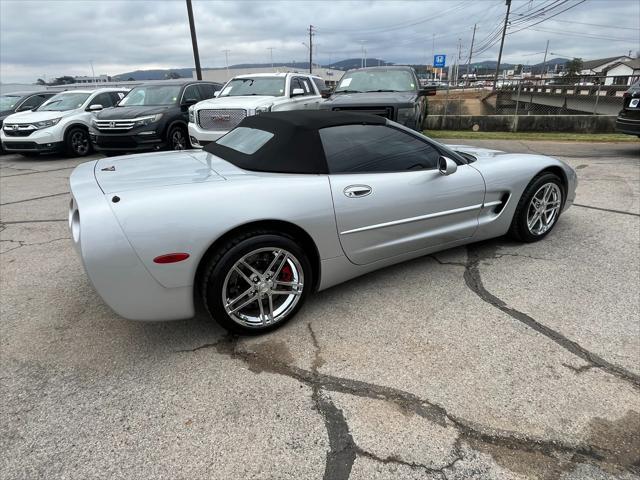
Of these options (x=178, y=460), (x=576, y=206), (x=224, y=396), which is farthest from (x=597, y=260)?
(x=178, y=460)

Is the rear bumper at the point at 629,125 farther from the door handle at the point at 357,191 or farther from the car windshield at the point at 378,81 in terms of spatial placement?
the door handle at the point at 357,191

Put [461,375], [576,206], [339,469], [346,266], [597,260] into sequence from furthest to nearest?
[576,206]
[597,260]
[346,266]
[461,375]
[339,469]

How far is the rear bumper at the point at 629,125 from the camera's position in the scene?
8141mm

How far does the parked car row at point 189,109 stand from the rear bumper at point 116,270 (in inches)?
217

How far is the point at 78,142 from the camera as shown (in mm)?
10586

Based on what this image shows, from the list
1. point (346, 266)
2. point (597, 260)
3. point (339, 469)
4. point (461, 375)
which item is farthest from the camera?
point (597, 260)

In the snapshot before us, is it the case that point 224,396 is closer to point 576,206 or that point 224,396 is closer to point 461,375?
point 461,375

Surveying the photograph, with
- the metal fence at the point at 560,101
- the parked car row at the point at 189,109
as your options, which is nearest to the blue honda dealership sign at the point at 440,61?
the metal fence at the point at 560,101

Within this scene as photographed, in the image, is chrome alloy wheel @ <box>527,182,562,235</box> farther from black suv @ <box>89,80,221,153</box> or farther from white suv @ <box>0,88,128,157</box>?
white suv @ <box>0,88,128,157</box>

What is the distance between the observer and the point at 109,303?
7.69 ft

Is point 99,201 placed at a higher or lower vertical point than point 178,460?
higher

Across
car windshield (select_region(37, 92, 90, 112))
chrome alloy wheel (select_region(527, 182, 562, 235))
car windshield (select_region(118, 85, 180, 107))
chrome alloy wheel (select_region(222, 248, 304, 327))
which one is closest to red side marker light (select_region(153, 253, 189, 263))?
chrome alloy wheel (select_region(222, 248, 304, 327))

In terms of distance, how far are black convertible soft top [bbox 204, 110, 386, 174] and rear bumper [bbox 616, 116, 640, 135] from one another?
748 centimetres

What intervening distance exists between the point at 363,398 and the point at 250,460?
25.9 inches
